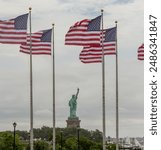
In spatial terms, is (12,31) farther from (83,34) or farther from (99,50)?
(99,50)

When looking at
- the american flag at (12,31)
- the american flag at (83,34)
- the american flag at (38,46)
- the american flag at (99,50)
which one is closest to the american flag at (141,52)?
the american flag at (99,50)

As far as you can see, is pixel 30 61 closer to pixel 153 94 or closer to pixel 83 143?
pixel 153 94

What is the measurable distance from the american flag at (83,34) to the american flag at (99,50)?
99 cm

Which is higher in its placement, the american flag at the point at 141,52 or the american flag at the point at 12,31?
the american flag at the point at 12,31

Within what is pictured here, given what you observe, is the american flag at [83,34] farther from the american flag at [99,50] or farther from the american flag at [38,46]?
the american flag at [38,46]

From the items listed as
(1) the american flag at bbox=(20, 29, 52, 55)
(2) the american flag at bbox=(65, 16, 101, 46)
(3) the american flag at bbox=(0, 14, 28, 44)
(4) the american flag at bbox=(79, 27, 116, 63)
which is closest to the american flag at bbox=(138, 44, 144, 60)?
(4) the american flag at bbox=(79, 27, 116, 63)

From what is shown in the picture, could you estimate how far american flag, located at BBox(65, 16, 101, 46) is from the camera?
44000 mm

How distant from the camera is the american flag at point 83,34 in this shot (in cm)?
4400

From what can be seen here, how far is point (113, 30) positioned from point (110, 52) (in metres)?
2.34

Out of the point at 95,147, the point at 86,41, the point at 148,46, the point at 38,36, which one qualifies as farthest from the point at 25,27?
the point at 95,147

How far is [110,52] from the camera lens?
46.1m

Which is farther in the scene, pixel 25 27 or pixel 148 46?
pixel 25 27

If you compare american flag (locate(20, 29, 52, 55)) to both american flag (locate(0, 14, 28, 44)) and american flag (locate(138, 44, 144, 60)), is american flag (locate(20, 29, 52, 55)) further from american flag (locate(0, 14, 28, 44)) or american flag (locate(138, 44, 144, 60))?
american flag (locate(138, 44, 144, 60))

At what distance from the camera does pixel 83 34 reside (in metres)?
44.2
